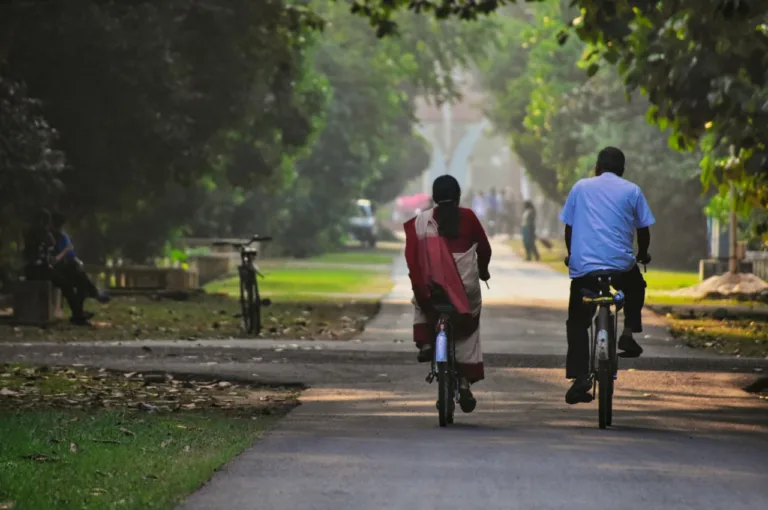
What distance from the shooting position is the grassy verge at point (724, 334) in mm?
21631

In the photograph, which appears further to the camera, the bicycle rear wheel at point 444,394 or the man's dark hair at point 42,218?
the man's dark hair at point 42,218

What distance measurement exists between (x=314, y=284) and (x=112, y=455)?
2869 cm

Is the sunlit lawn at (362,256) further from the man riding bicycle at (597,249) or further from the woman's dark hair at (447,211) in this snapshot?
the woman's dark hair at (447,211)

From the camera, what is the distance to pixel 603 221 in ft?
43.3

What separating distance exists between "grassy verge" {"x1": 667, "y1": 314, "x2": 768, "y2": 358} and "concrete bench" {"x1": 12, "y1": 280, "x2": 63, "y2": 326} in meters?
7.94

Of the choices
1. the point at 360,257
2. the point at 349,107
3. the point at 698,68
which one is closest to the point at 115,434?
the point at 698,68

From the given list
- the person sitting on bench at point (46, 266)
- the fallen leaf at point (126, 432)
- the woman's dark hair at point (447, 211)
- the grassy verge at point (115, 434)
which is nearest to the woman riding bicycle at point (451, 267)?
the woman's dark hair at point (447, 211)


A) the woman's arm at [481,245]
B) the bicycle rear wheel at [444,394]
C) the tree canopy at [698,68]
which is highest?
the tree canopy at [698,68]

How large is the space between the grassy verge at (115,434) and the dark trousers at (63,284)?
23.5ft

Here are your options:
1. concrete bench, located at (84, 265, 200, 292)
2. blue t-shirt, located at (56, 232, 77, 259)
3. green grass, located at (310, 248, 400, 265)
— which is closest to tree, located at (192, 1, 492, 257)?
green grass, located at (310, 248, 400, 265)

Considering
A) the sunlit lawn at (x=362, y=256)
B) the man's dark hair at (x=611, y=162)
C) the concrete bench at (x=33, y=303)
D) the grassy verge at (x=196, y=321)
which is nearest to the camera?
the man's dark hair at (x=611, y=162)

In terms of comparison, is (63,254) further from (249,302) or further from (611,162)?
(611,162)

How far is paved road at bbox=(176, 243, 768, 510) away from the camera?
9.48 metres

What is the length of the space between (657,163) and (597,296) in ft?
123
